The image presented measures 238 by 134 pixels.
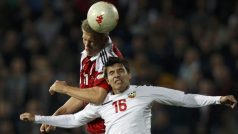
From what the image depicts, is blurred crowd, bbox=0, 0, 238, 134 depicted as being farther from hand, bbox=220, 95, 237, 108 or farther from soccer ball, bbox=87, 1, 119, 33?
hand, bbox=220, 95, 237, 108

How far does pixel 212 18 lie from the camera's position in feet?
44.7

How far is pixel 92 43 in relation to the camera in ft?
26.7

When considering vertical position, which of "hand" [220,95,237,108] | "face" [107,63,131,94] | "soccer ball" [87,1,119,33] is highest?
"soccer ball" [87,1,119,33]

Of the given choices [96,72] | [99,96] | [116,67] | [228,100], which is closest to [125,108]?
[99,96]

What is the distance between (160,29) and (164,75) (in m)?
1.00

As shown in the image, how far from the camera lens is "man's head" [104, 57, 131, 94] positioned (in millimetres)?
8047

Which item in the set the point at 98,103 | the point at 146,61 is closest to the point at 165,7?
the point at 146,61

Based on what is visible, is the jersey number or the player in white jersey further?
the jersey number

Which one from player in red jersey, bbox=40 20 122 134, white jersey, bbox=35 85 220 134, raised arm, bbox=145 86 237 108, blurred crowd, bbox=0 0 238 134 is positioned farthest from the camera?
blurred crowd, bbox=0 0 238 134

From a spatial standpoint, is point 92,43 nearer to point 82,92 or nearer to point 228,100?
point 82,92

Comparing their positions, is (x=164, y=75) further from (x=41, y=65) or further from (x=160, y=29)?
(x=41, y=65)

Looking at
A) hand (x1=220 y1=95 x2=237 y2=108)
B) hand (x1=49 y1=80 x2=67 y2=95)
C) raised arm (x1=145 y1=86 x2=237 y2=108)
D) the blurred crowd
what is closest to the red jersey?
hand (x1=49 y1=80 x2=67 y2=95)

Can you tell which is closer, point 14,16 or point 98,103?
point 98,103

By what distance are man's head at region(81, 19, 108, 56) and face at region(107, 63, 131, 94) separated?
27 cm
